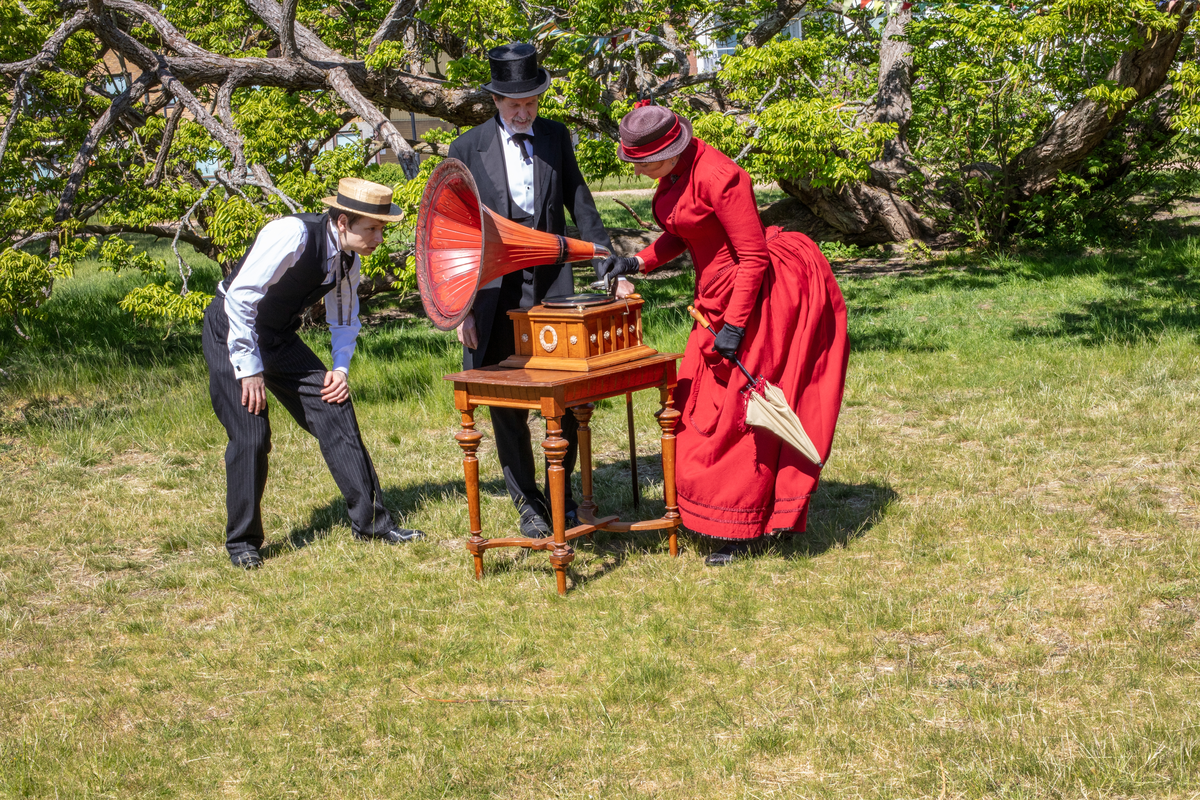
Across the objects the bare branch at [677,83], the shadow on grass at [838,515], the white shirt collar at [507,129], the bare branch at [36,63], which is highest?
the bare branch at [36,63]

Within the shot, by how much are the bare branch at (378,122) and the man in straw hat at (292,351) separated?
132 inches

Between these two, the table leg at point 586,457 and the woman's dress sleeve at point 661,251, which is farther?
the table leg at point 586,457

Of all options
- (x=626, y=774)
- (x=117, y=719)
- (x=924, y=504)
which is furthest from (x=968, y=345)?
(x=117, y=719)

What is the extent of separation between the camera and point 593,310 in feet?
14.2

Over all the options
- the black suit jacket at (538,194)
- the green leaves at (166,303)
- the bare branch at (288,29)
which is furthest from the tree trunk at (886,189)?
the black suit jacket at (538,194)

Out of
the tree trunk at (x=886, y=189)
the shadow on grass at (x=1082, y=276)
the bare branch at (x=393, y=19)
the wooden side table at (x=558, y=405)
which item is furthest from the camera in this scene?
the tree trunk at (x=886, y=189)

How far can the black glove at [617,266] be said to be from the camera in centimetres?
449

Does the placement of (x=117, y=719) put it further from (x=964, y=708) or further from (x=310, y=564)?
(x=964, y=708)

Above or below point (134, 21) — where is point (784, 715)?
below

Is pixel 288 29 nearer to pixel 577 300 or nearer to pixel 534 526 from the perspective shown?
pixel 534 526

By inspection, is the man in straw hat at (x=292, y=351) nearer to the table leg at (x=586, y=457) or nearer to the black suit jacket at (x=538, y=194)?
the black suit jacket at (x=538, y=194)

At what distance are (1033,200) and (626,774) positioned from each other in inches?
427

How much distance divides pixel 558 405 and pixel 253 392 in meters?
1.59

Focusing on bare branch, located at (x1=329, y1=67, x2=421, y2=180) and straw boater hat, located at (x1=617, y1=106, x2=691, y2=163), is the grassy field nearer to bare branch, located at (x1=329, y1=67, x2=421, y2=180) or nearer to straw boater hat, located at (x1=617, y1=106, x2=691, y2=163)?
straw boater hat, located at (x1=617, y1=106, x2=691, y2=163)
